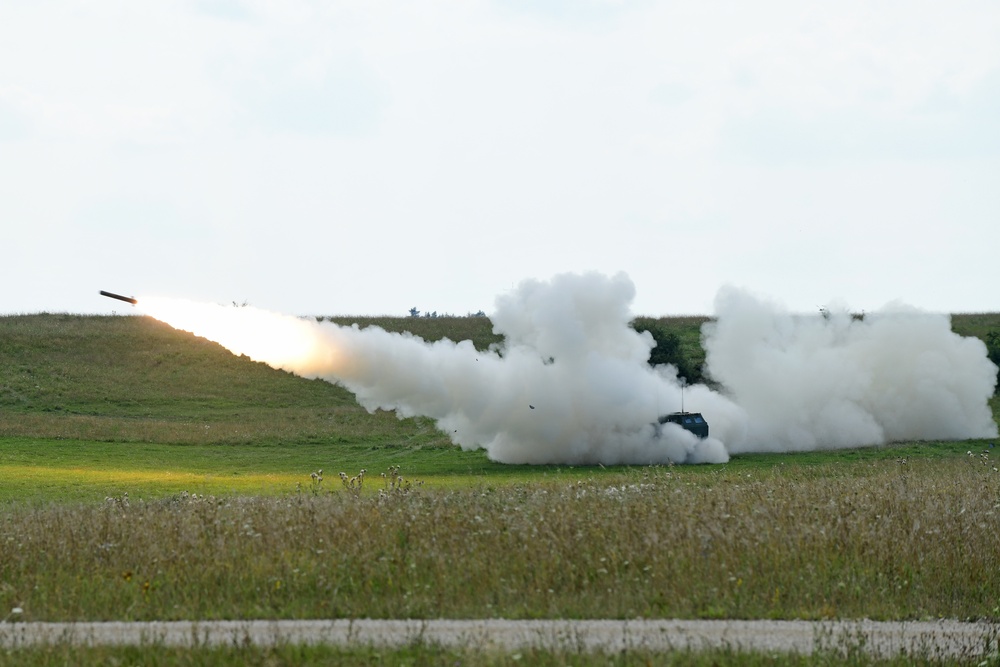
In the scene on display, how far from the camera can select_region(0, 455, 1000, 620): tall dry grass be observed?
15.8 meters

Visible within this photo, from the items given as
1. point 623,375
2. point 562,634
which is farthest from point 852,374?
point 562,634

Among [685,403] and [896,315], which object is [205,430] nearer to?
[685,403]

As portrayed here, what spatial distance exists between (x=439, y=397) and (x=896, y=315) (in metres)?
25.8

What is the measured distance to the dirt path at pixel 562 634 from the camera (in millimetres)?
13602

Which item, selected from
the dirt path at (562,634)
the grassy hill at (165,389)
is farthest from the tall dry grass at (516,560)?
the grassy hill at (165,389)

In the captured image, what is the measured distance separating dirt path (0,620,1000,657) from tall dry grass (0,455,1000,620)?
449mm

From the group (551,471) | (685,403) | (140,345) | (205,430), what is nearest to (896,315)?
(685,403)

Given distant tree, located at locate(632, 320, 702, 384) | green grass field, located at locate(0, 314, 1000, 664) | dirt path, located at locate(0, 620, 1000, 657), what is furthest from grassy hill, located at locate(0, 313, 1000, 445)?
dirt path, located at locate(0, 620, 1000, 657)

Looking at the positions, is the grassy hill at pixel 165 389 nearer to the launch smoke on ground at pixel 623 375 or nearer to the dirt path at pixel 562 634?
the launch smoke on ground at pixel 623 375

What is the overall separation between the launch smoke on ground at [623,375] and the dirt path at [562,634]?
2476cm

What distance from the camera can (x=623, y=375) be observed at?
159ft

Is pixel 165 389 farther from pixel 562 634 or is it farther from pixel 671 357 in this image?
pixel 562 634

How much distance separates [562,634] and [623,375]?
3465cm

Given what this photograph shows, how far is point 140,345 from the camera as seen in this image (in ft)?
313
